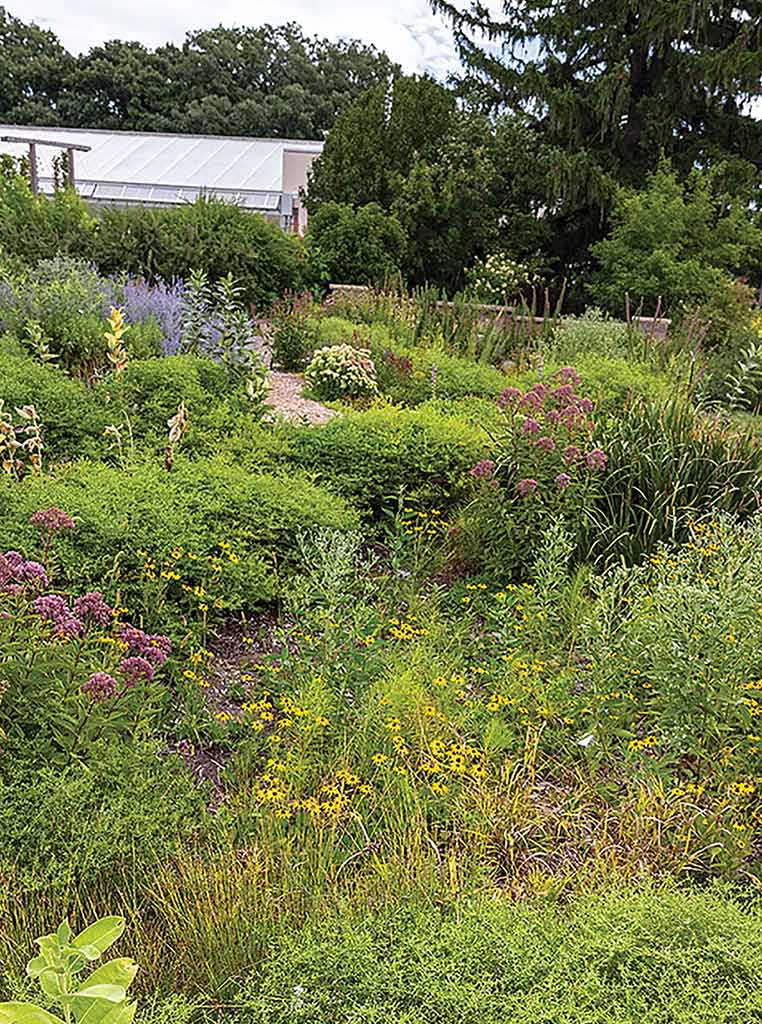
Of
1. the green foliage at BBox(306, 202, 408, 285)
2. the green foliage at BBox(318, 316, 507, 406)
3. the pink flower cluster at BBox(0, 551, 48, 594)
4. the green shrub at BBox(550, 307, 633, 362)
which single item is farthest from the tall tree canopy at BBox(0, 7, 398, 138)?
the pink flower cluster at BBox(0, 551, 48, 594)

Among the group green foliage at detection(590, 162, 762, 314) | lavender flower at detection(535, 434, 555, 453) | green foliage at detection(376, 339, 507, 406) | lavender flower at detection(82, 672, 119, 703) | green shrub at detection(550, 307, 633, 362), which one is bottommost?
lavender flower at detection(82, 672, 119, 703)

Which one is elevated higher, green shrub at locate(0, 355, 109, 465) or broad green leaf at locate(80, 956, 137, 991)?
green shrub at locate(0, 355, 109, 465)

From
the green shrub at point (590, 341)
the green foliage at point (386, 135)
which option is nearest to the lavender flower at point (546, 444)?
the green shrub at point (590, 341)

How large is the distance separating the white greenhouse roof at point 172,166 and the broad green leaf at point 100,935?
21387mm

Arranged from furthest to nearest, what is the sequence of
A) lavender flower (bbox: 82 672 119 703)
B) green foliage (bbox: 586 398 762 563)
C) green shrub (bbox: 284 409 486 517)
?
green shrub (bbox: 284 409 486 517) < green foliage (bbox: 586 398 762 563) < lavender flower (bbox: 82 672 119 703)

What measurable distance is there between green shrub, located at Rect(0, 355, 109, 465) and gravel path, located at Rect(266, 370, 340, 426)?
4.27 feet

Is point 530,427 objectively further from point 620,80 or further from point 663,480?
point 620,80

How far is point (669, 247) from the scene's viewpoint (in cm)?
1118

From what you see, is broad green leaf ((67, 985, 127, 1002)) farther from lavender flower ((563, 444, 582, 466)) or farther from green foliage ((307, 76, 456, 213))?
green foliage ((307, 76, 456, 213))

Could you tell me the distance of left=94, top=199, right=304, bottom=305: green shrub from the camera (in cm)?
1032

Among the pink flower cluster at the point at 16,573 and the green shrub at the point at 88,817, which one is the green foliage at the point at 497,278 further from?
the green shrub at the point at 88,817

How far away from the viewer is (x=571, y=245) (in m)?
15.2

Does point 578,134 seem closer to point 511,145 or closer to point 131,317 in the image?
point 511,145

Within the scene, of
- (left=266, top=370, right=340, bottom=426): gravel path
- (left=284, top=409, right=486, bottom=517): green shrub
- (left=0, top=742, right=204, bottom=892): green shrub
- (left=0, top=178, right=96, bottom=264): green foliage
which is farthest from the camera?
(left=0, top=178, right=96, bottom=264): green foliage
